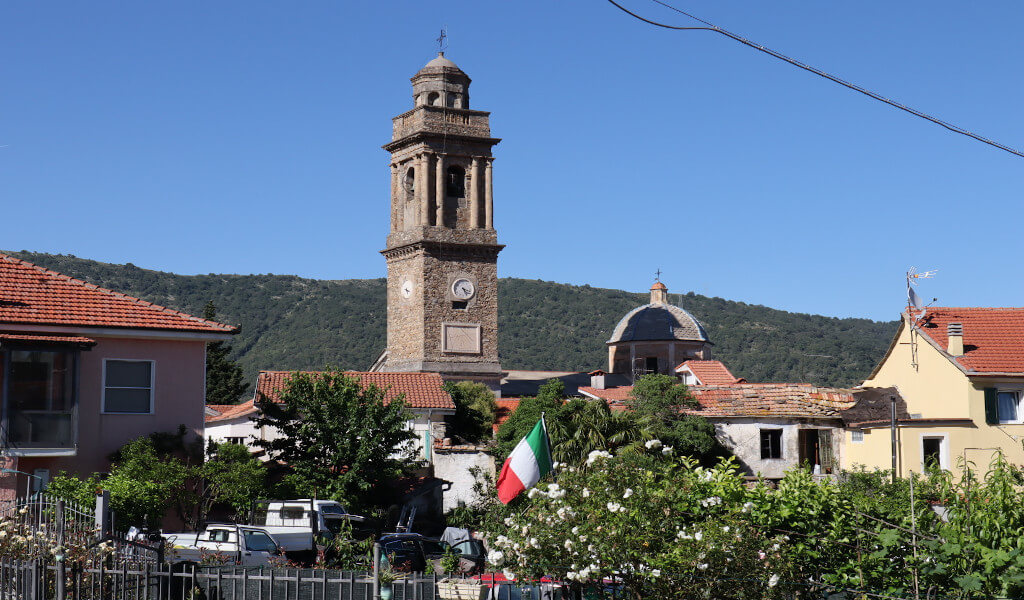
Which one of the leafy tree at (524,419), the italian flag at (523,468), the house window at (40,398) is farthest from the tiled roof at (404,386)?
the italian flag at (523,468)

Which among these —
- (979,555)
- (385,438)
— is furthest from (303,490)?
(979,555)

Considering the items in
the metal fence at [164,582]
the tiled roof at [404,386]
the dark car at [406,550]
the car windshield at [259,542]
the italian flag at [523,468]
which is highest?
the tiled roof at [404,386]

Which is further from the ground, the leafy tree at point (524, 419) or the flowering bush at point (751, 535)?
the leafy tree at point (524, 419)

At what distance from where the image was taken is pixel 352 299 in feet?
407

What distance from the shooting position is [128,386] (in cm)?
2558

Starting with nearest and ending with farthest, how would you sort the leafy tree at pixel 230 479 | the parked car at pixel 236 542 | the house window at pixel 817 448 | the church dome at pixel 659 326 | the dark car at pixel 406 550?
the parked car at pixel 236 542 < the dark car at pixel 406 550 < the leafy tree at pixel 230 479 < the house window at pixel 817 448 < the church dome at pixel 659 326

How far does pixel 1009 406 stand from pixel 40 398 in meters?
26.7

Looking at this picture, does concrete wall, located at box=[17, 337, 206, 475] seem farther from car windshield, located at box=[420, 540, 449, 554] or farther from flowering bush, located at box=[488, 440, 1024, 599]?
flowering bush, located at box=[488, 440, 1024, 599]

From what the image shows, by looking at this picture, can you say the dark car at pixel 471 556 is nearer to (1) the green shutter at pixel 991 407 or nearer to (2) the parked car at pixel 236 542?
(2) the parked car at pixel 236 542

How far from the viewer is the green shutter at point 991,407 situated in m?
35.3

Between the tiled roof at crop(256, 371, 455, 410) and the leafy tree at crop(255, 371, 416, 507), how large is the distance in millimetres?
10855

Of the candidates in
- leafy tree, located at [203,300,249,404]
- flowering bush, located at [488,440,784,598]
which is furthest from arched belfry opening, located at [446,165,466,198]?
flowering bush, located at [488,440,784,598]

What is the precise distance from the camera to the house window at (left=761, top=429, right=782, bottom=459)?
39.8 m

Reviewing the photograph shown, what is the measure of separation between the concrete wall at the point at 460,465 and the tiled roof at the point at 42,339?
15.0 meters
